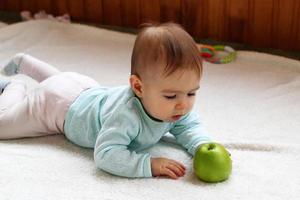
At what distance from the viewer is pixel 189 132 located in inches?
49.8

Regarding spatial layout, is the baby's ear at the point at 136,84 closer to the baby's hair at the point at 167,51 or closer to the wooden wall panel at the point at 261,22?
the baby's hair at the point at 167,51

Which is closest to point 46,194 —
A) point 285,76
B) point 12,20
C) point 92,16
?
point 285,76

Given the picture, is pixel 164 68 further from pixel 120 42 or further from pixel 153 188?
pixel 120 42

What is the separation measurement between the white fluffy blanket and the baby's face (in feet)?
0.50

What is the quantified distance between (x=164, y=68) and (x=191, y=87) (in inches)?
2.9

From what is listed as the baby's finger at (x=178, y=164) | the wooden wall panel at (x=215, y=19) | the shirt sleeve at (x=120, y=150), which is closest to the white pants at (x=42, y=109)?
the shirt sleeve at (x=120, y=150)

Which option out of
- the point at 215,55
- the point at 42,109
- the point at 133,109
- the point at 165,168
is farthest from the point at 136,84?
the point at 215,55

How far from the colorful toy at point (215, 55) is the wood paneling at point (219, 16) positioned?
5.5 inches

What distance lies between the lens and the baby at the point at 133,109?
110 cm

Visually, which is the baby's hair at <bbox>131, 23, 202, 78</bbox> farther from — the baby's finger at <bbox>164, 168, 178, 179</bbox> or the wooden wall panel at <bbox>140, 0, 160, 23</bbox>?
the wooden wall panel at <bbox>140, 0, 160, 23</bbox>

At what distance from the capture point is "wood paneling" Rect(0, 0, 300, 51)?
194 centimetres

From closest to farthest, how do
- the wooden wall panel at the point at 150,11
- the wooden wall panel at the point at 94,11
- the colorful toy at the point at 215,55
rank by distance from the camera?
the colorful toy at the point at 215,55 < the wooden wall panel at the point at 150,11 < the wooden wall panel at the point at 94,11

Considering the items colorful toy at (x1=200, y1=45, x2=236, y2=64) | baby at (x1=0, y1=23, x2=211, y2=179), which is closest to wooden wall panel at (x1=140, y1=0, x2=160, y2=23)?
colorful toy at (x1=200, y1=45, x2=236, y2=64)

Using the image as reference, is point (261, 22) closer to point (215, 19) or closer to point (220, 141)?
point (215, 19)
